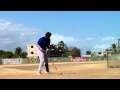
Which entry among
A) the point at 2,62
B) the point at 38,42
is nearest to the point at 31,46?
the point at 2,62
